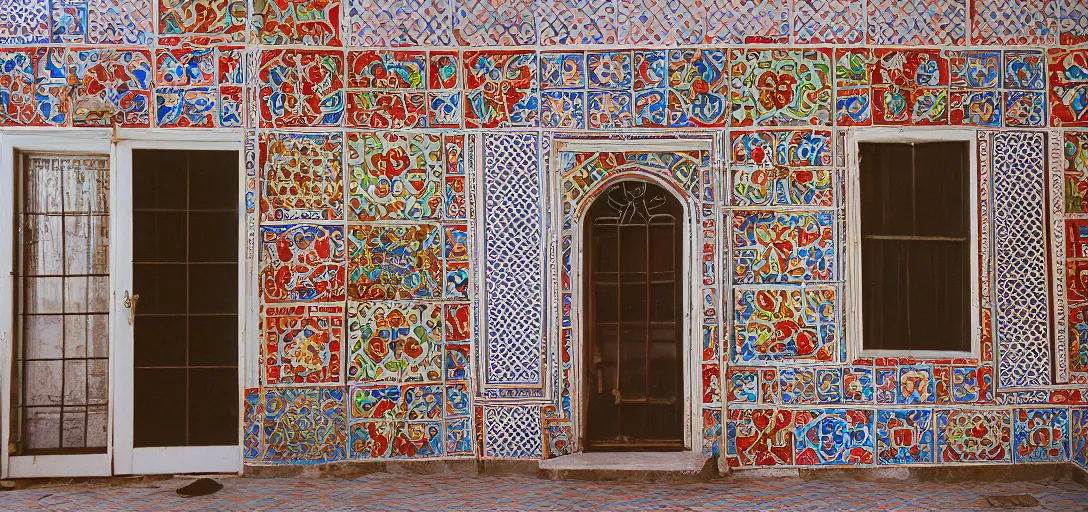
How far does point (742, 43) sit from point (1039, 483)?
329 centimetres

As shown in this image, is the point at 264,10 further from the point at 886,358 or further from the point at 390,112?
the point at 886,358

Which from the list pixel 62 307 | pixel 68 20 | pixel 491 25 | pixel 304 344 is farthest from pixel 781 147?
pixel 62 307

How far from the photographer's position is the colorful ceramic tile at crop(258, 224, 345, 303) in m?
5.72

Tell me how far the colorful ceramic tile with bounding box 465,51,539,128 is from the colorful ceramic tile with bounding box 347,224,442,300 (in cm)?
79

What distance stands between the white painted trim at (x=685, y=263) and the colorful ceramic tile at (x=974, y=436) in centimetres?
152

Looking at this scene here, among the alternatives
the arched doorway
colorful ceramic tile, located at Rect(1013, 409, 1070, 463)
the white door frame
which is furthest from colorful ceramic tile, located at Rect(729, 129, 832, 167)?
the white door frame

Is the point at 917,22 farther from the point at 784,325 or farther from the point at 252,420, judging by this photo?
the point at 252,420

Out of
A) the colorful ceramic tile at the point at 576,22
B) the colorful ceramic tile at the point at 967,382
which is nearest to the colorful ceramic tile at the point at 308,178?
the colorful ceramic tile at the point at 576,22

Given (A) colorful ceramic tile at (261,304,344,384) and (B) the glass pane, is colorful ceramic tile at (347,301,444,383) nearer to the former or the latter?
(A) colorful ceramic tile at (261,304,344,384)

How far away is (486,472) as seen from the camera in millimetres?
5828

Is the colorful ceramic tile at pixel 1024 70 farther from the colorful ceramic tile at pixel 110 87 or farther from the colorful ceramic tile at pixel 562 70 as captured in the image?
the colorful ceramic tile at pixel 110 87

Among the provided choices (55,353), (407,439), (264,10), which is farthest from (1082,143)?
(55,353)

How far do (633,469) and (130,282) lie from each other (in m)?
3.32

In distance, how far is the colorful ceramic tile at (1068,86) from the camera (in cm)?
576
